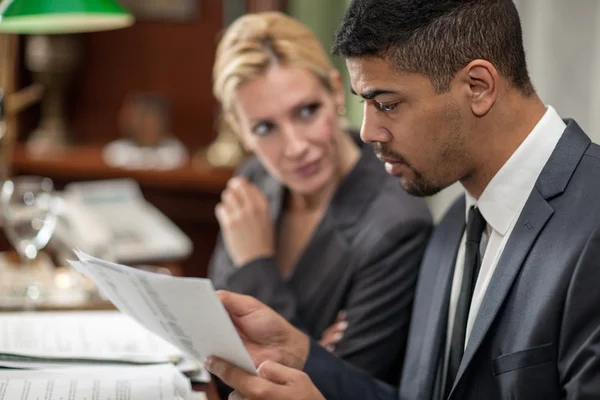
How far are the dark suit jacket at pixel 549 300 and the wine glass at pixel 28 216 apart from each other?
3.63 feet

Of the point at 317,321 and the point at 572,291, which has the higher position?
the point at 572,291

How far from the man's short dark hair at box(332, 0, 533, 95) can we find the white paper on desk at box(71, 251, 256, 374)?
44cm

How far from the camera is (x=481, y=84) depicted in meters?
1.21

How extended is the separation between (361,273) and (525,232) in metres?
0.57

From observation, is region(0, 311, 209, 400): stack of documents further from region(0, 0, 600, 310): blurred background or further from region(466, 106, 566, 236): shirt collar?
region(0, 0, 600, 310): blurred background

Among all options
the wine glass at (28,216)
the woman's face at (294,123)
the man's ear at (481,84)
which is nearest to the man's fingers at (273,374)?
the man's ear at (481,84)

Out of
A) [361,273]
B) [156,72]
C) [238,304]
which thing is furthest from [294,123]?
[156,72]

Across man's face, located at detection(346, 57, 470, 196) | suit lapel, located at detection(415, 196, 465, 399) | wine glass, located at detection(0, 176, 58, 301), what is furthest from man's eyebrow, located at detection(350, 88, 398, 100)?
wine glass, located at detection(0, 176, 58, 301)

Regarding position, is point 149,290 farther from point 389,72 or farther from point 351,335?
point 351,335

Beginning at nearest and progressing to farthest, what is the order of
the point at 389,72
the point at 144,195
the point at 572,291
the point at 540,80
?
the point at 572,291 → the point at 389,72 → the point at 540,80 → the point at 144,195

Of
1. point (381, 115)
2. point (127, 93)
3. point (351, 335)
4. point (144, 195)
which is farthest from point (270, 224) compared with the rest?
point (127, 93)

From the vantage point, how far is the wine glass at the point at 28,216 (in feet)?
6.28

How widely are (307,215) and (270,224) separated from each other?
111 mm

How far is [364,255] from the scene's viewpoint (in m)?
1.73
